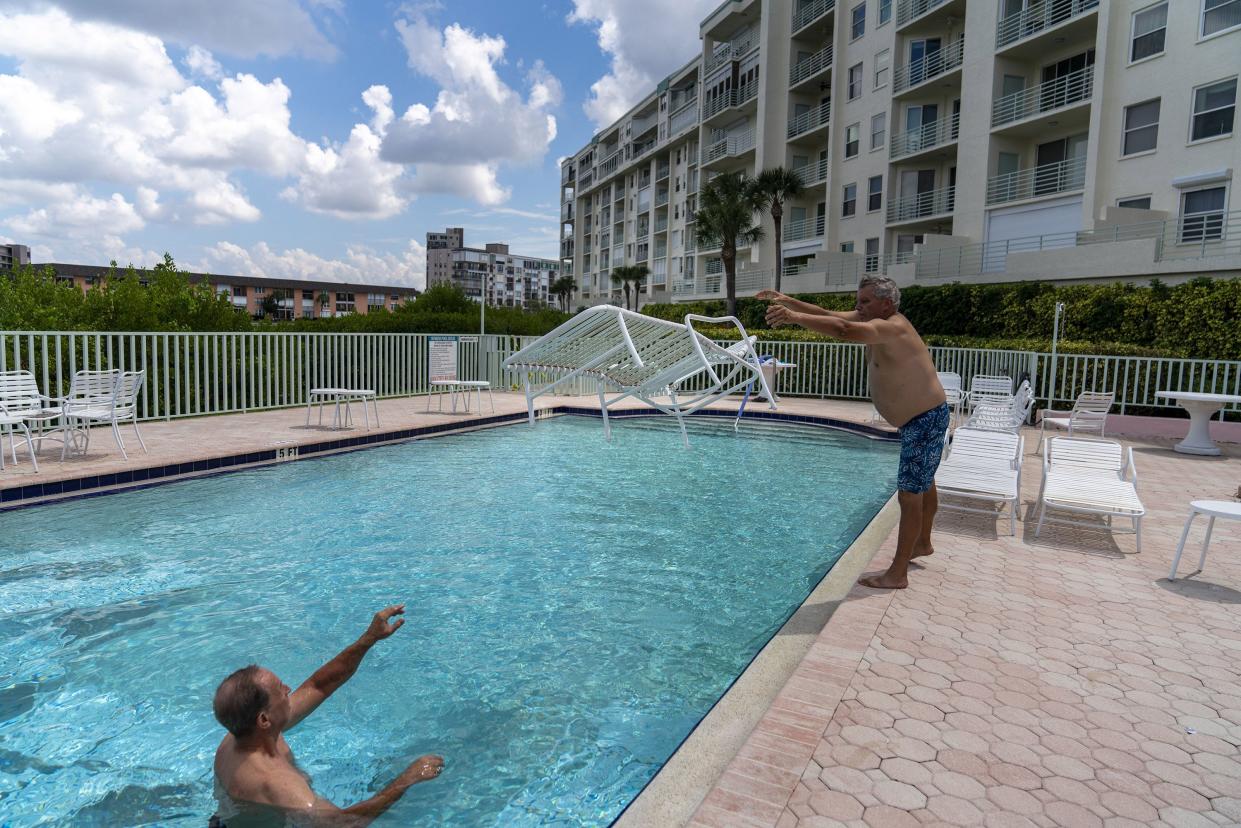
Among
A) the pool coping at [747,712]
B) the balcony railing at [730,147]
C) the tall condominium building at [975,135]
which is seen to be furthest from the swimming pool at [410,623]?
the balcony railing at [730,147]

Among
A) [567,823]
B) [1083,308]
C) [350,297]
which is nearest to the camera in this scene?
[567,823]

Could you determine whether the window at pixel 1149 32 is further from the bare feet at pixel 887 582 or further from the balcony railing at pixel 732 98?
the bare feet at pixel 887 582

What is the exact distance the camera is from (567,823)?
2.95 metres

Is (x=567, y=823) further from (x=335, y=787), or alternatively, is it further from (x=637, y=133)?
(x=637, y=133)

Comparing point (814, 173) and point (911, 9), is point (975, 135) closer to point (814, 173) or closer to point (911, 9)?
point (911, 9)

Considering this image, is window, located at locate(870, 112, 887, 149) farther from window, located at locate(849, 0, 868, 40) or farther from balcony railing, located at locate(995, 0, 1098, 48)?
balcony railing, located at locate(995, 0, 1098, 48)

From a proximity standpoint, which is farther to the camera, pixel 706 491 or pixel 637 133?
pixel 637 133

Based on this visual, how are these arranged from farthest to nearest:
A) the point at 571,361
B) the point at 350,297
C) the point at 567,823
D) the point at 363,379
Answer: the point at 350,297, the point at 363,379, the point at 571,361, the point at 567,823

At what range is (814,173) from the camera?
3797 cm

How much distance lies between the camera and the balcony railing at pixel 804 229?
37.5 metres

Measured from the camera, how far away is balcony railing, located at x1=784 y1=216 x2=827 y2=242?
1478 inches

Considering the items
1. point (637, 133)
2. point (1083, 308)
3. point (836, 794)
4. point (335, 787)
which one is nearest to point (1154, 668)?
point (836, 794)

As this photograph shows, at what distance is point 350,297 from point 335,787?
12448cm

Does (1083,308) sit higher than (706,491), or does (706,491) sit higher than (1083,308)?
(1083,308)
